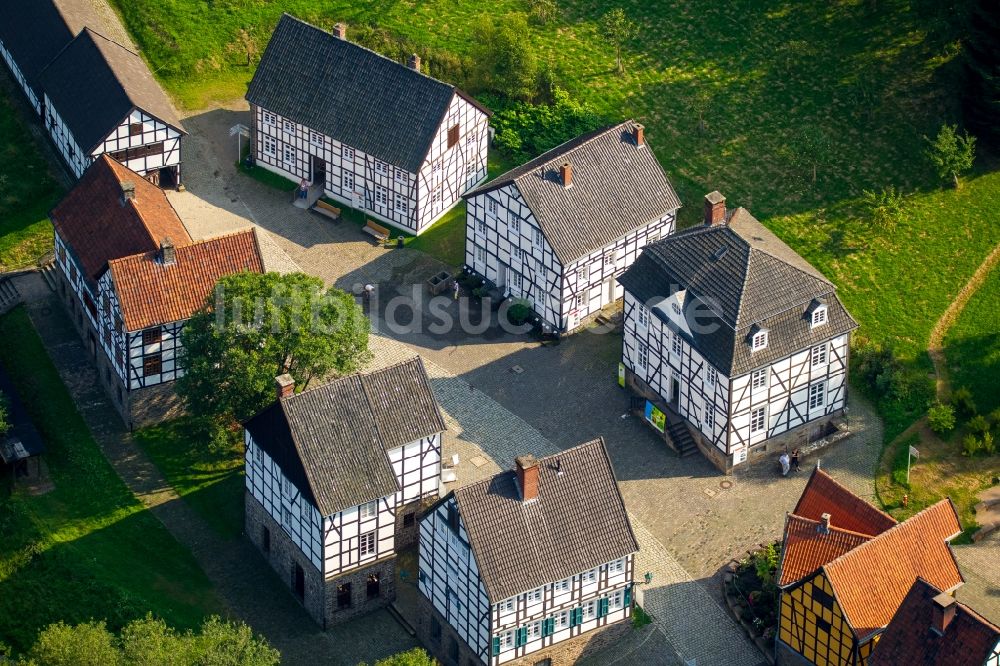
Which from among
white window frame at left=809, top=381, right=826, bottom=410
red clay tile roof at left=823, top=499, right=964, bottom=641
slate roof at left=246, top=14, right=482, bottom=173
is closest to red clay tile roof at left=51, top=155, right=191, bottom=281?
slate roof at left=246, top=14, right=482, bottom=173

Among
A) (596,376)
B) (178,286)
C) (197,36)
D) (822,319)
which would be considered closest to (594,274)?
(596,376)

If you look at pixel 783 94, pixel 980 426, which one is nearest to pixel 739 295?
pixel 980 426

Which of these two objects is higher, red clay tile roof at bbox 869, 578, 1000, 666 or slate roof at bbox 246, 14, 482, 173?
slate roof at bbox 246, 14, 482, 173

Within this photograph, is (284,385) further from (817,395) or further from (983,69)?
(983,69)

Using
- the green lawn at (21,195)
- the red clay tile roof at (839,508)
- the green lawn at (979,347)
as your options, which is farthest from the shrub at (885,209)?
the green lawn at (21,195)

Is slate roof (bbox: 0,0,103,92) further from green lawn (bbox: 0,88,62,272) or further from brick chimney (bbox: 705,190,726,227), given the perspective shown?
brick chimney (bbox: 705,190,726,227)
